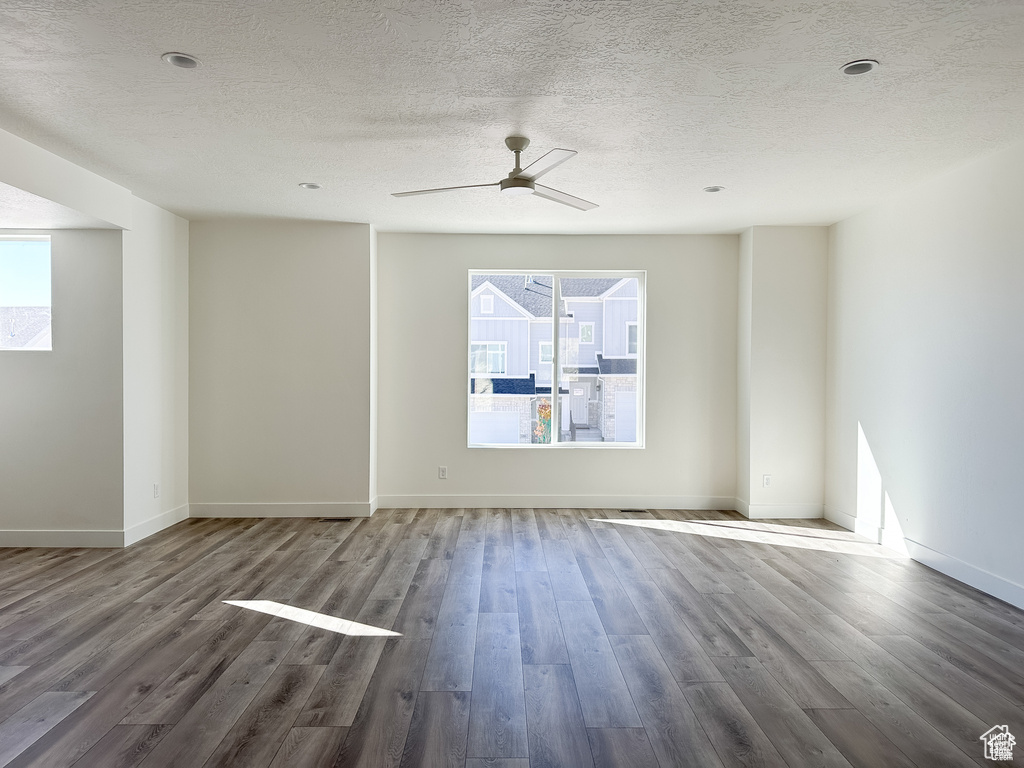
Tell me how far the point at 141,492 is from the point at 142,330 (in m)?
1.28

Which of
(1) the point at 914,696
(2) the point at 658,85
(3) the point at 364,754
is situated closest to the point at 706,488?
(1) the point at 914,696

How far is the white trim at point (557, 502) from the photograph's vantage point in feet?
19.3

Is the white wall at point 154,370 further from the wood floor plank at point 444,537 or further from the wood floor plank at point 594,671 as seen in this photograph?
the wood floor plank at point 594,671

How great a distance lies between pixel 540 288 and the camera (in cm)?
605

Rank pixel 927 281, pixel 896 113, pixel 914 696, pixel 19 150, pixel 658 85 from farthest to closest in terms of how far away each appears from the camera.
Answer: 1. pixel 927 281
2. pixel 19 150
3. pixel 896 113
4. pixel 658 85
5. pixel 914 696

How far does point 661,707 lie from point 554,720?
0.43m

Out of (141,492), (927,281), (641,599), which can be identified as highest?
(927,281)

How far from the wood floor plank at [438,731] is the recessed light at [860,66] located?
119 inches

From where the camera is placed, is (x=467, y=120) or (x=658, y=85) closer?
(x=658, y=85)

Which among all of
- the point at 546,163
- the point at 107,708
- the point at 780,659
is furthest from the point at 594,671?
the point at 546,163

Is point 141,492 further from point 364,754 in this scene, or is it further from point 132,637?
point 364,754

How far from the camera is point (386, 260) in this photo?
19.2ft

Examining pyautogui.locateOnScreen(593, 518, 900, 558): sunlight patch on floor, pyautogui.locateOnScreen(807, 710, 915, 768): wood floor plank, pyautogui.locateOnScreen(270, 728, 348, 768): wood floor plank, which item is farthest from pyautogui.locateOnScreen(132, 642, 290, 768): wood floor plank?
pyautogui.locateOnScreen(593, 518, 900, 558): sunlight patch on floor

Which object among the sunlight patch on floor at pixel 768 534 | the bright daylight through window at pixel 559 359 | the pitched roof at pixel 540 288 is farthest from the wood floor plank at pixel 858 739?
the pitched roof at pixel 540 288
